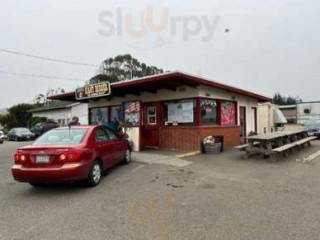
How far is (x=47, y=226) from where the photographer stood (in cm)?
460

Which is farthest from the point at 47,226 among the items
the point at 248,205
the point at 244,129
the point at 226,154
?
the point at 244,129

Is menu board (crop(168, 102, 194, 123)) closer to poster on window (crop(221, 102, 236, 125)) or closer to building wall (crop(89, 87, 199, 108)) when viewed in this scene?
building wall (crop(89, 87, 199, 108))

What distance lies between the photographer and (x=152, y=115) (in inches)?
559

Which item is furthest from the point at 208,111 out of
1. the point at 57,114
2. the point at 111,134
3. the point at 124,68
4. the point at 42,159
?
the point at 124,68

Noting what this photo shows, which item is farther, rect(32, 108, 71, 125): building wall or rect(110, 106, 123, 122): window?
rect(32, 108, 71, 125): building wall

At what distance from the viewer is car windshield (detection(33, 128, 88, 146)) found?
6.79 metres

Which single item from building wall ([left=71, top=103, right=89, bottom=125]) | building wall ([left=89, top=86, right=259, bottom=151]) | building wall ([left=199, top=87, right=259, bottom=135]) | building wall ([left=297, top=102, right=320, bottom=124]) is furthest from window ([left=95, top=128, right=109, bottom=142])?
building wall ([left=297, top=102, right=320, bottom=124])

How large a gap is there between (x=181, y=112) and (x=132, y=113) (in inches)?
99.8

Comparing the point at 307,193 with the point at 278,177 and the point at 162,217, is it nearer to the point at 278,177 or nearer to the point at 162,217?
the point at 278,177

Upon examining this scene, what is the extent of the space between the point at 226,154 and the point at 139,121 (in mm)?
4344

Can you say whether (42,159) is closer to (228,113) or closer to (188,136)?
(188,136)

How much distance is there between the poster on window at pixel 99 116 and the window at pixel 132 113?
2.60 m

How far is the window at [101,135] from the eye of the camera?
750 cm

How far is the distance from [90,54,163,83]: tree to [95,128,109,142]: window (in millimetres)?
38535
